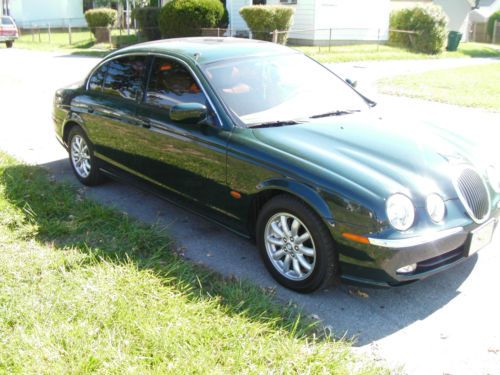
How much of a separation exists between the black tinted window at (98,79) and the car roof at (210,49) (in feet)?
1.59

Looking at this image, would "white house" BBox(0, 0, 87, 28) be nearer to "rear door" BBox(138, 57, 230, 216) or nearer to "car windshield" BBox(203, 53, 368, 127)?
"rear door" BBox(138, 57, 230, 216)

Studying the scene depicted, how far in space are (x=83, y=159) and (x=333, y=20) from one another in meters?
20.2

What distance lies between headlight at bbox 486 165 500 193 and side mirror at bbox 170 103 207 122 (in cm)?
221

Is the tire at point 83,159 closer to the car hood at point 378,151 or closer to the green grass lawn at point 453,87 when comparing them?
the car hood at point 378,151

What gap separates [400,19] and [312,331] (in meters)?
26.2

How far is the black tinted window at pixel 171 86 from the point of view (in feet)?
15.0

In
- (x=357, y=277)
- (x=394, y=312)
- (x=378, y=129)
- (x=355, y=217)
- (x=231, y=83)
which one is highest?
(x=231, y=83)

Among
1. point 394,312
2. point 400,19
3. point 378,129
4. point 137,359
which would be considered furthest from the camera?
point 400,19

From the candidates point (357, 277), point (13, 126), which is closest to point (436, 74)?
point (13, 126)

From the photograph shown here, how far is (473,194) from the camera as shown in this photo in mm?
3750

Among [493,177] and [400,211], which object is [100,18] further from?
[400,211]

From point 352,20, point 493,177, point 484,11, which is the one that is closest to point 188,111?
point 493,177

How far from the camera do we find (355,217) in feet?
11.1

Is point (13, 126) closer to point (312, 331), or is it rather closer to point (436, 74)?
point (312, 331)
